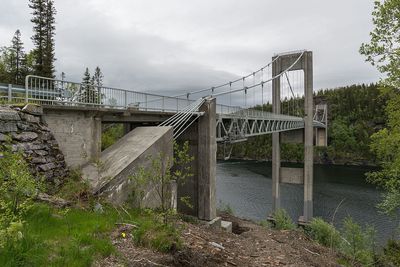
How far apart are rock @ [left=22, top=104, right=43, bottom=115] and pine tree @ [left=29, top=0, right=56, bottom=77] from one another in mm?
28173

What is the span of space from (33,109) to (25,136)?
73 centimetres

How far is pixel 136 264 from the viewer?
418 cm

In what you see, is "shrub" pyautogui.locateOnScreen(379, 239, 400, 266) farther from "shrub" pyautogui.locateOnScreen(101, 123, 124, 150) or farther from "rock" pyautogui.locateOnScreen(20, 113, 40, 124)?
"shrub" pyautogui.locateOnScreen(101, 123, 124, 150)

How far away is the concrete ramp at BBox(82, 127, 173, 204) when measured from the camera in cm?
698

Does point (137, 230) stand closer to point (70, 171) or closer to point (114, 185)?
point (114, 185)

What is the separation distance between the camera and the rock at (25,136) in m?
6.25

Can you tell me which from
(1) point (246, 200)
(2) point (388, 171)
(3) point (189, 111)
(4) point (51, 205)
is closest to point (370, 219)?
(1) point (246, 200)

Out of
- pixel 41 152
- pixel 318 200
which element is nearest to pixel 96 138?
pixel 41 152

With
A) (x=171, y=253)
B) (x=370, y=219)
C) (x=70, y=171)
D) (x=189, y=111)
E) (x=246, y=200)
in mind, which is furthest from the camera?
(x=246, y=200)

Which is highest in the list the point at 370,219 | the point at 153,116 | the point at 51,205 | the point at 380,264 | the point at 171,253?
the point at 153,116

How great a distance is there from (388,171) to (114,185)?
35.4 feet

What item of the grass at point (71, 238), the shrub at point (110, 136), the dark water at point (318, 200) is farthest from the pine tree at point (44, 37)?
the grass at point (71, 238)

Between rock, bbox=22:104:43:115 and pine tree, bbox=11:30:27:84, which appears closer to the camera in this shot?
rock, bbox=22:104:43:115

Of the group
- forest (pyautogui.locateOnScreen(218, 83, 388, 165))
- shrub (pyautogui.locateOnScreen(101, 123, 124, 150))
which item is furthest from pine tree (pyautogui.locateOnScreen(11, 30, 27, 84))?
forest (pyautogui.locateOnScreen(218, 83, 388, 165))
